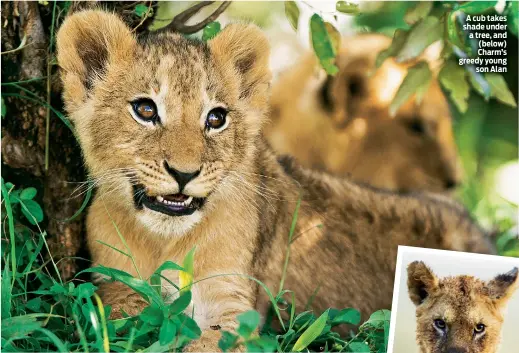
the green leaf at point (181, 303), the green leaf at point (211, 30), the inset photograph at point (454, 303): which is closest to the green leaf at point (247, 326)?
the green leaf at point (181, 303)

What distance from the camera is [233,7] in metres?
5.41

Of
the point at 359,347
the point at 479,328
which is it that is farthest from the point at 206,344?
the point at 479,328

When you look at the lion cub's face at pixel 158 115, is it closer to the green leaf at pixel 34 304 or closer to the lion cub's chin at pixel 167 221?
the lion cub's chin at pixel 167 221

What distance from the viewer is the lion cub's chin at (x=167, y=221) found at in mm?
3184

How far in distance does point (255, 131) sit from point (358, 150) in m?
3.34

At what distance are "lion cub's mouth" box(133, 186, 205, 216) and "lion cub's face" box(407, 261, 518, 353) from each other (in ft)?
3.03

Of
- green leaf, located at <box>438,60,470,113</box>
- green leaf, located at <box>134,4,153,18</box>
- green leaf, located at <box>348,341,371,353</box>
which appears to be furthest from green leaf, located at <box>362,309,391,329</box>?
green leaf, located at <box>134,4,153,18</box>

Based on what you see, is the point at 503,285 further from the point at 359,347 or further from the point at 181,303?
the point at 181,303

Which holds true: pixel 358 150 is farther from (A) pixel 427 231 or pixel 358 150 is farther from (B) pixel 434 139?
(A) pixel 427 231

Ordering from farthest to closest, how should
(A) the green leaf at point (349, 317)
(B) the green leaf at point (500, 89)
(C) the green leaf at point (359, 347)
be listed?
(B) the green leaf at point (500, 89), (A) the green leaf at point (349, 317), (C) the green leaf at point (359, 347)

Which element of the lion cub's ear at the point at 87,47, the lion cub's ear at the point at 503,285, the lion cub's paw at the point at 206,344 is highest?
the lion cub's ear at the point at 87,47

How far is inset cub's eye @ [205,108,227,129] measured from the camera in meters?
3.24

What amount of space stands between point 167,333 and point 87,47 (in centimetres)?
127

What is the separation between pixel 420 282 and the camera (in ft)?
10.5
